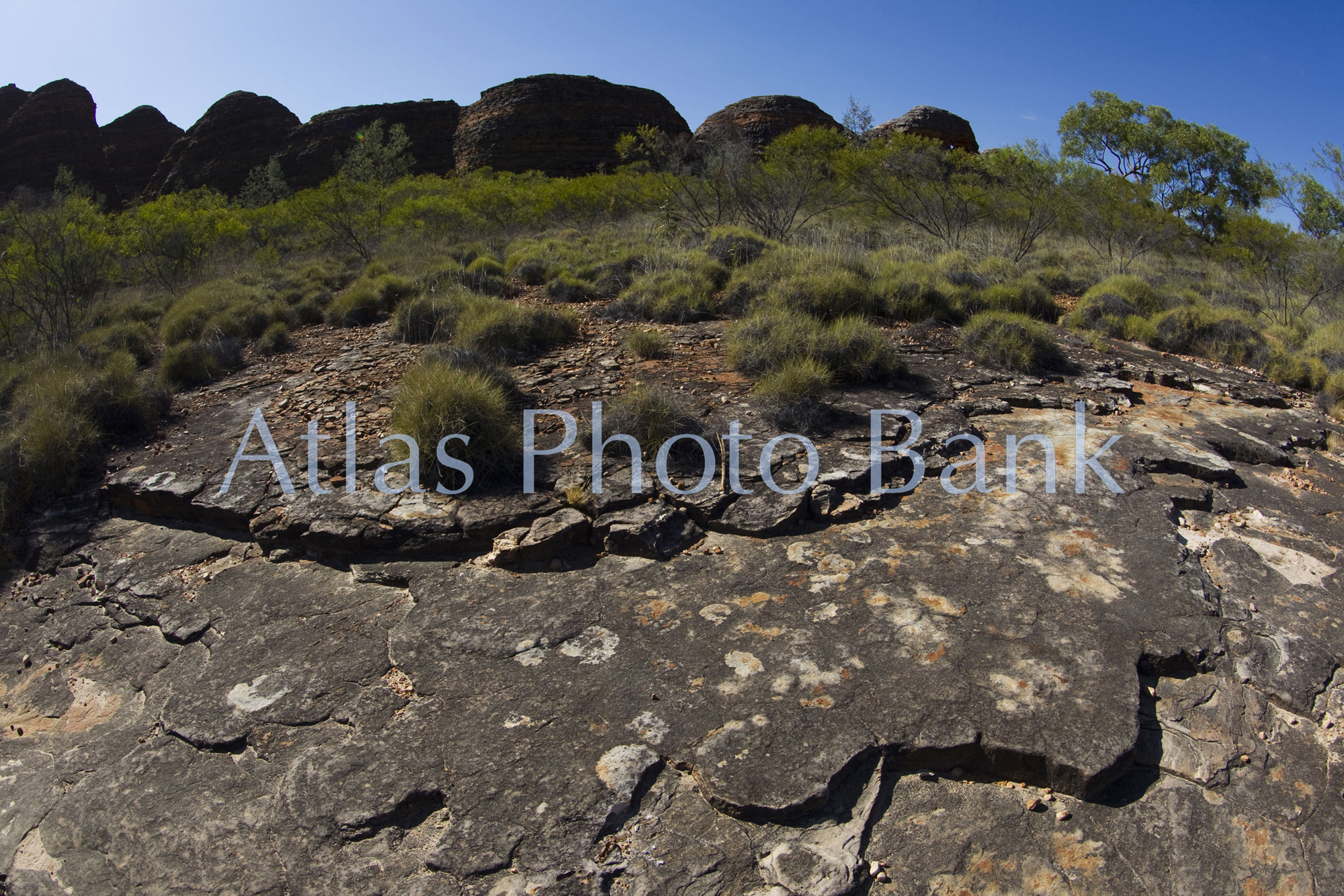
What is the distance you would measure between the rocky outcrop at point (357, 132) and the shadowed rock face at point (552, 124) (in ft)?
3.76

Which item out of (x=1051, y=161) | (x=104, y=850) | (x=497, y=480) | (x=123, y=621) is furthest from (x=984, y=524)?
(x=1051, y=161)

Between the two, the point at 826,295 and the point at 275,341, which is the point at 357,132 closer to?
the point at 275,341

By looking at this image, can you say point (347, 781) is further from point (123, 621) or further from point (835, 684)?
point (123, 621)

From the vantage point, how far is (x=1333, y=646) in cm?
284

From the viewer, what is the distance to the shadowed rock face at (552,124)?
111ft

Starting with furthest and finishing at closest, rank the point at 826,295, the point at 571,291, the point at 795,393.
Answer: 1. the point at 571,291
2. the point at 826,295
3. the point at 795,393

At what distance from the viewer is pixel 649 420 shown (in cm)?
444

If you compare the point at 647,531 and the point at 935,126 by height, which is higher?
the point at 935,126

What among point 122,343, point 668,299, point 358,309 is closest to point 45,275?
point 122,343

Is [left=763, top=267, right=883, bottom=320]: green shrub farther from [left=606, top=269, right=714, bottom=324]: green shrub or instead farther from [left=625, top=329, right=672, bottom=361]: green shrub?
[left=625, top=329, right=672, bottom=361]: green shrub

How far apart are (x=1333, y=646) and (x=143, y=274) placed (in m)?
18.5

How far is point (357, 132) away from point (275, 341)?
33.9m

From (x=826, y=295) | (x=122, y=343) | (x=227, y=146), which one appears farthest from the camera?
(x=227, y=146)

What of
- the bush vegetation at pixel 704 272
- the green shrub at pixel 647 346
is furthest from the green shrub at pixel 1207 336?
the green shrub at pixel 647 346
